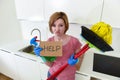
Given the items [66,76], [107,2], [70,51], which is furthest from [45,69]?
[107,2]

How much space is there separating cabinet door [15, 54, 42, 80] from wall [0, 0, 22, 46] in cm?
57

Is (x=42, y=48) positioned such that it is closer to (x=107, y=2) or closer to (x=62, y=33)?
(x=62, y=33)

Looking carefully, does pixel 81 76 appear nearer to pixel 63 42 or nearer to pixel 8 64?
pixel 63 42

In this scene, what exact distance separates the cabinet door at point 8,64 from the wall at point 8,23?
275 millimetres

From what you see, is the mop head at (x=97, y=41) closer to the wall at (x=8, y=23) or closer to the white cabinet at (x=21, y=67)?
the white cabinet at (x=21, y=67)

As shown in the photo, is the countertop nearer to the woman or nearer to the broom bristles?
the woman

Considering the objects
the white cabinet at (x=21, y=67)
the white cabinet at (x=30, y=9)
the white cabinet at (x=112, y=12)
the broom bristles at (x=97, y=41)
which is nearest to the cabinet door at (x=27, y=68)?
the white cabinet at (x=21, y=67)

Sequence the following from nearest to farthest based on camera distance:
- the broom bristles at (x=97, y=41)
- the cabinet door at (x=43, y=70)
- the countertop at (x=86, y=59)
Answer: the broom bristles at (x=97, y=41) < the countertop at (x=86, y=59) < the cabinet door at (x=43, y=70)

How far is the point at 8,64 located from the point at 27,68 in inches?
16.5

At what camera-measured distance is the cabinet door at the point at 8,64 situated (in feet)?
5.62

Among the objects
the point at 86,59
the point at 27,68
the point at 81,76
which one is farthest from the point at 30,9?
the point at 81,76

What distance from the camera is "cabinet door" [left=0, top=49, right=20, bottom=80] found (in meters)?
1.71

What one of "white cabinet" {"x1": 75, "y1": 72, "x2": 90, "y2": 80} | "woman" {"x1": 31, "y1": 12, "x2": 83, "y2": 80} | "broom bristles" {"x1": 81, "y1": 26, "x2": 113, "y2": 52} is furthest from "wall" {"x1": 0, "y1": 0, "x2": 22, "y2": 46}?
"broom bristles" {"x1": 81, "y1": 26, "x2": 113, "y2": 52}

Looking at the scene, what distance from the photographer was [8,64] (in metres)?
1.82
